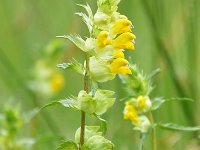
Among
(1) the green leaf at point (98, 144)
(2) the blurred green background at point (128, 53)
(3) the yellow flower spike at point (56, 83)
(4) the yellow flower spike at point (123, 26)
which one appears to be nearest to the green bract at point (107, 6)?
(4) the yellow flower spike at point (123, 26)

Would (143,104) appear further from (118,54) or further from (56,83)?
(56,83)

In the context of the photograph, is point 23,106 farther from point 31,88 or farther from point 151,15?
point 151,15

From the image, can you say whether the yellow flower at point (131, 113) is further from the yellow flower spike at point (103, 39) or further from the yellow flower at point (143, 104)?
the yellow flower spike at point (103, 39)

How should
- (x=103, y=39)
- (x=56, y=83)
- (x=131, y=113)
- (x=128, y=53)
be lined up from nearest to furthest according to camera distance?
(x=103, y=39) < (x=131, y=113) < (x=128, y=53) < (x=56, y=83)

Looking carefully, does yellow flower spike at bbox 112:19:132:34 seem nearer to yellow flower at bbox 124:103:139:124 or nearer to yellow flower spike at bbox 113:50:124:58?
yellow flower spike at bbox 113:50:124:58

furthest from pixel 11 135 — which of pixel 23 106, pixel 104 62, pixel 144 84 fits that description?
pixel 23 106

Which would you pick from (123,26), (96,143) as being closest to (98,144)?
(96,143)

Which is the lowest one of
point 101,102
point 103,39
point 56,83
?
point 101,102
